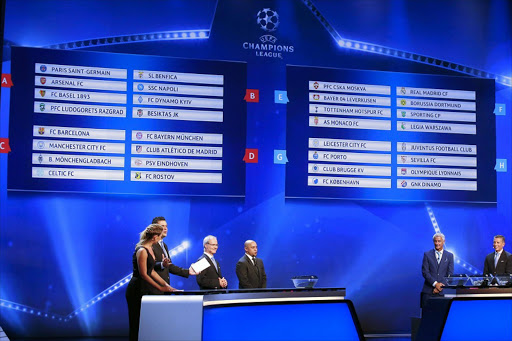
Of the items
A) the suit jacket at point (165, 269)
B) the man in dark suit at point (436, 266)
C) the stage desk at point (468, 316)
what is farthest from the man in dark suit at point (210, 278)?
the man in dark suit at point (436, 266)

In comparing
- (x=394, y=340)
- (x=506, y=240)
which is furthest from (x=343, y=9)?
(x=394, y=340)

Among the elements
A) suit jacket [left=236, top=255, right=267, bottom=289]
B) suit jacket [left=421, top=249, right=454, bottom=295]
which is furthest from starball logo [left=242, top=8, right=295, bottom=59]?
suit jacket [left=421, top=249, right=454, bottom=295]

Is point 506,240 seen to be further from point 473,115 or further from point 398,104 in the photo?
point 398,104

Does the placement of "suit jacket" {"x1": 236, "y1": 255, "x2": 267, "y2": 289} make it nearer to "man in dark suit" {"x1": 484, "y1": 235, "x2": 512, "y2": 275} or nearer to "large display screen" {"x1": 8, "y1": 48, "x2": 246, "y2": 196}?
"large display screen" {"x1": 8, "y1": 48, "x2": 246, "y2": 196}

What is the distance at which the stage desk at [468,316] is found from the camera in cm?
477

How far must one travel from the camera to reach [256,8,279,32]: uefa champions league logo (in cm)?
798

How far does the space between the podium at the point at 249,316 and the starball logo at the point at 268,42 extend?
403 cm

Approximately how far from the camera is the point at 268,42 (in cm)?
795

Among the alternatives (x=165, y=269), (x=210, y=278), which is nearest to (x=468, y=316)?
(x=210, y=278)

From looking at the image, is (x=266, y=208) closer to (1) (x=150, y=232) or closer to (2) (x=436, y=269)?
(2) (x=436, y=269)

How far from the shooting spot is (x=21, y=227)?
713cm

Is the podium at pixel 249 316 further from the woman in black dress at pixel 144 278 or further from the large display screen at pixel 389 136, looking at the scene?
the large display screen at pixel 389 136

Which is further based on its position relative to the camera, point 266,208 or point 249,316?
point 266,208

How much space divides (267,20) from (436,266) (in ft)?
11.8
